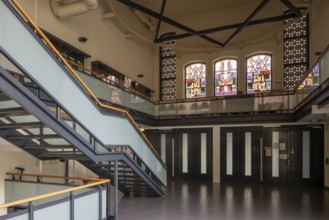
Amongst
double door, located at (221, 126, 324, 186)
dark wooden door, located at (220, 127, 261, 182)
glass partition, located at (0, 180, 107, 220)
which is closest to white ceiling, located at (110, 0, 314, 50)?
dark wooden door, located at (220, 127, 261, 182)

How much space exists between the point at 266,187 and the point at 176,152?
4.65m

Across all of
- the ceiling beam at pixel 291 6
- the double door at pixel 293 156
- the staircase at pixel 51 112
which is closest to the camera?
the staircase at pixel 51 112

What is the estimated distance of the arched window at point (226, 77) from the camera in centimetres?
1434

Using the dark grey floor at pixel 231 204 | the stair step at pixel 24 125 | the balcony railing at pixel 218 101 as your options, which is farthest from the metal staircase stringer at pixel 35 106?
the balcony railing at pixel 218 101

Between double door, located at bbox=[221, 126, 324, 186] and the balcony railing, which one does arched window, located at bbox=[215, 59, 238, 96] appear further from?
double door, located at bbox=[221, 126, 324, 186]

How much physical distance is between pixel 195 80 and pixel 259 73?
3832 millimetres

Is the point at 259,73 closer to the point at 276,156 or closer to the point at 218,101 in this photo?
the point at 218,101

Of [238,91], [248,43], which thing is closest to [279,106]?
[238,91]

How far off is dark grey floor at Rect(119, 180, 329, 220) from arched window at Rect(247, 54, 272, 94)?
18.9 feet

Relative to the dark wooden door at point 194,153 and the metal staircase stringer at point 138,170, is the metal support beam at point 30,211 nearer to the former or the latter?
the metal staircase stringer at point 138,170

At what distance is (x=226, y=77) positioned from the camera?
572 inches

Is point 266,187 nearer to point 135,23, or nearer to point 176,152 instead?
point 176,152

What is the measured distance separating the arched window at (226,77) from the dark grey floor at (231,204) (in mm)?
6149

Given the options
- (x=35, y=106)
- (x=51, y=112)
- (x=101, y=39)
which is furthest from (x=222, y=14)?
(x=35, y=106)
